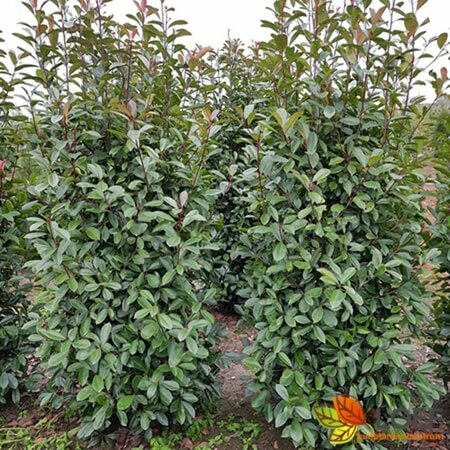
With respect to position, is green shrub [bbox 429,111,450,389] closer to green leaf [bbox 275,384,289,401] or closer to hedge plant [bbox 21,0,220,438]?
green leaf [bbox 275,384,289,401]

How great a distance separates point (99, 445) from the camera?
2.30 metres

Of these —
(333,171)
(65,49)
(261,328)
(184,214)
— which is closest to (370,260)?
(333,171)

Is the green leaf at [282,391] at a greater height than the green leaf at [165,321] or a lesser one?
lesser

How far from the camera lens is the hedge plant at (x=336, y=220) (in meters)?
2.04

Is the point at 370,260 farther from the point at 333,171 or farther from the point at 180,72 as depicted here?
the point at 180,72

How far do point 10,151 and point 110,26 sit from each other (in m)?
0.98

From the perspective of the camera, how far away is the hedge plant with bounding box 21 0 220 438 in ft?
6.84
